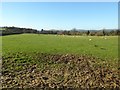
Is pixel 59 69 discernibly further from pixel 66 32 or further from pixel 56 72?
pixel 66 32

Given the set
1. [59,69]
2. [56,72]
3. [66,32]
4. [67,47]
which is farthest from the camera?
[66,32]

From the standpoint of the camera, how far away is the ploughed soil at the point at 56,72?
1744 centimetres

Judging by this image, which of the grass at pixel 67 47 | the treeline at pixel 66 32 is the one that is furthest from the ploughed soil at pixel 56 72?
the treeline at pixel 66 32

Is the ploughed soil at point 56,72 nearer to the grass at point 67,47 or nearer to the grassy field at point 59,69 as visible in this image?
the grassy field at point 59,69

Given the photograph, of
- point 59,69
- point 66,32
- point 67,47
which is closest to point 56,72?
point 59,69

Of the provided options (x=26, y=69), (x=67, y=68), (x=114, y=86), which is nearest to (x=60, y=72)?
(x=67, y=68)

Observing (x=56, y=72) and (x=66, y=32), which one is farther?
(x=66, y=32)

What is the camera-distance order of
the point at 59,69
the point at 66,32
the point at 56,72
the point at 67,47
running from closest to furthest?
the point at 56,72 → the point at 59,69 → the point at 67,47 → the point at 66,32

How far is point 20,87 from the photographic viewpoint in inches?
666

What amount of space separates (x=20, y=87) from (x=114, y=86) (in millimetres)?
6316

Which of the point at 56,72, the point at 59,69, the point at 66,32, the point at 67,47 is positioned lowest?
the point at 56,72

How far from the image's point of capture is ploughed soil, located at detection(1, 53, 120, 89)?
1744cm

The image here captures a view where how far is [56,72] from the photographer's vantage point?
763 inches

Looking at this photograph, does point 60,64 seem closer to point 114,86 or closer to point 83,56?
point 83,56
